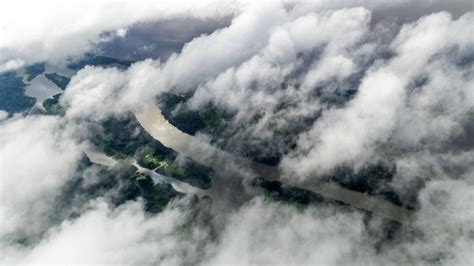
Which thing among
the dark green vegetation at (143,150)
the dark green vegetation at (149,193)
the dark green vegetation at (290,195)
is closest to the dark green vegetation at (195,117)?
the dark green vegetation at (143,150)

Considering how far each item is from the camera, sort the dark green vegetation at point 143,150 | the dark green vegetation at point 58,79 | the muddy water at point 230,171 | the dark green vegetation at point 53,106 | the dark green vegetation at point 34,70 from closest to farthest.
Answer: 1. the muddy water at point 230,171
2. the dark green vegetation at point 143,150
3. the dark green vegetation at point 53,106
4. the dark green vegetation at point 58,79
5. the dark green vegetation at point 34,70

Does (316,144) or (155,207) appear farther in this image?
(316,144)

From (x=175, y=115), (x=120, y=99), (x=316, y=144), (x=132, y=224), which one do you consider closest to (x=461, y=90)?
(x=316, y=144)

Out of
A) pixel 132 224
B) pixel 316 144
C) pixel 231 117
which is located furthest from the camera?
pixel 231 117

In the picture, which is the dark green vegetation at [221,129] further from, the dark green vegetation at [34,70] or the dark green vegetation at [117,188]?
the dark green vegetation at [34,70]

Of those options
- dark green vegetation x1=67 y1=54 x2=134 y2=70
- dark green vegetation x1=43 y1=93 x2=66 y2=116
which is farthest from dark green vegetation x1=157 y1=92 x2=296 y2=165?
dark green vegetation x1=67 y1=54 x2=134 y2=70

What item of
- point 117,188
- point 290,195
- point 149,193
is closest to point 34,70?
point 117,188

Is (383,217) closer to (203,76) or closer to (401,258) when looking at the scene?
(401,258)
